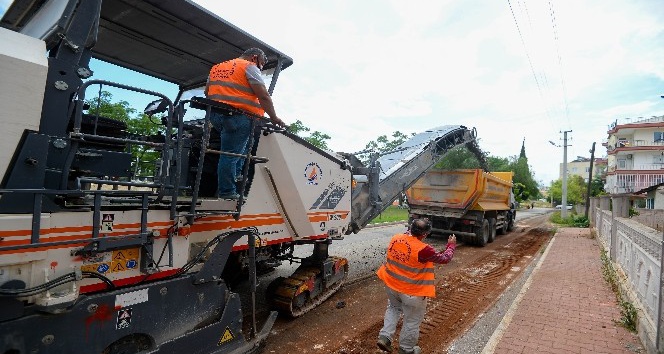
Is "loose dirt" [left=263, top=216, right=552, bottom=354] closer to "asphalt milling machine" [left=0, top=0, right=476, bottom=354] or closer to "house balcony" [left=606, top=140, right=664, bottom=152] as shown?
"asphalt milling machine" [left=0, top=0, right=476, bottom=354]

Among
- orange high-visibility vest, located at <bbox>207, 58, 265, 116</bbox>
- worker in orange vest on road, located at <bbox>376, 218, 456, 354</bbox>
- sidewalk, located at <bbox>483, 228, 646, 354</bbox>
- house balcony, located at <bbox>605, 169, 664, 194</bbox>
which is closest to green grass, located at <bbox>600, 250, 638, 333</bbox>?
sidewalk, located at <bbox>483, 228, 646, 354</bbox>

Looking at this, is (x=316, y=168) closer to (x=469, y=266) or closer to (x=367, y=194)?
(x=367, y=194)

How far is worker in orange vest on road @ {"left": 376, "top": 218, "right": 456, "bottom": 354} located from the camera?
3.91 metres

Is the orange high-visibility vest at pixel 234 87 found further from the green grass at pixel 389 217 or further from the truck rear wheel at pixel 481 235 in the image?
the green grass at pixel 389 217

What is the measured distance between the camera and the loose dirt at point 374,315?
4234mm

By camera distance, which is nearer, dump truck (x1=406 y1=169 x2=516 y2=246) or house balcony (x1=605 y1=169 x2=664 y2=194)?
dump truck (x1=406 y1=169 x2=516 y2=246)

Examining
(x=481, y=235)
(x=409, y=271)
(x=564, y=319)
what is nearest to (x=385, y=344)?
(x=409, y=271)

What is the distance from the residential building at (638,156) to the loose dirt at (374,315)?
141ft

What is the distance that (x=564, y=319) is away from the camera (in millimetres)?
4891

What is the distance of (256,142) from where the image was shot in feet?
13.0

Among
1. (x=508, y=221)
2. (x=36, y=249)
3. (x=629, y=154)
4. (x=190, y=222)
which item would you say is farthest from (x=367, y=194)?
(x=629, y=154)

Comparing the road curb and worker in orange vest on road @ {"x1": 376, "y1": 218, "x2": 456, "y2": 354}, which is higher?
worker in orange vest on road @ {"x1": 376, "y1": 218, "x2": 456, "y2": 354}

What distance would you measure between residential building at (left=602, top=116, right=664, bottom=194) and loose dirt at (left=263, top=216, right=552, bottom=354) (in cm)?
4287

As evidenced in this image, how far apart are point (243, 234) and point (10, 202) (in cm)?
181
